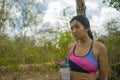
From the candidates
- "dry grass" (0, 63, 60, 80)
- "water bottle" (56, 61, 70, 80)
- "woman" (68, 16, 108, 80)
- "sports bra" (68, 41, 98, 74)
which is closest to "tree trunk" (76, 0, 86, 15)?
"dry grass" (0, 63, 60, 80)

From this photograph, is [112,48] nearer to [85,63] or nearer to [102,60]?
[102,60]

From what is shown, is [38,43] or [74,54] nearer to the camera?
[74,54]

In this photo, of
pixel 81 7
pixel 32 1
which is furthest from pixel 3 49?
pixel 81 7

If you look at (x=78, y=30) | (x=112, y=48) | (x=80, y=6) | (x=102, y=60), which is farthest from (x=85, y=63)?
(x=112, y=48)

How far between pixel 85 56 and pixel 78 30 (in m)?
0.25

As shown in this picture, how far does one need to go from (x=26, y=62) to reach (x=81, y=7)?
4562mm

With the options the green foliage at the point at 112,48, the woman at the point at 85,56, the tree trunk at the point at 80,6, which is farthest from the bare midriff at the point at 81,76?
the green foliage at the point at 112,48

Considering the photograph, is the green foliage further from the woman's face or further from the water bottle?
the water bottle

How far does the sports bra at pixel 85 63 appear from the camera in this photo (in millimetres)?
2748

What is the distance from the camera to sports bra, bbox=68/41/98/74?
2.75m

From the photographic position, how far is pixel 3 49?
348 inches

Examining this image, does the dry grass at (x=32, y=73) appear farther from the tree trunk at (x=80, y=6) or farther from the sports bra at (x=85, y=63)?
the sports bra at (x=85, y=63)

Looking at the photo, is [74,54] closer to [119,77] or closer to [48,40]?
[48,40]

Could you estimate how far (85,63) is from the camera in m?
2.74
